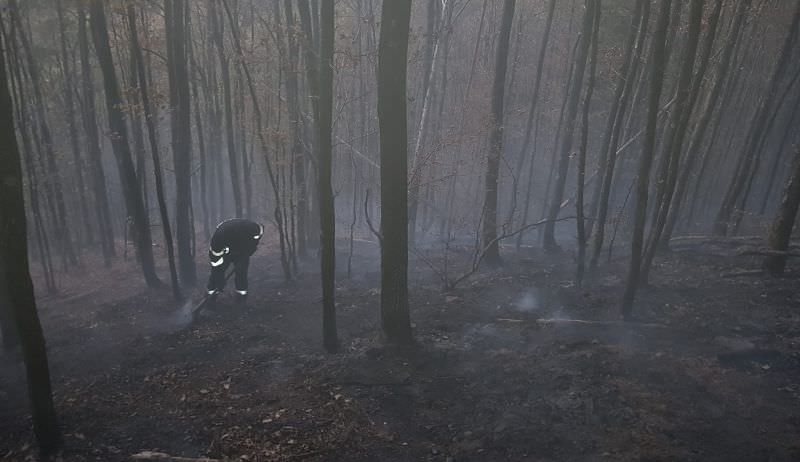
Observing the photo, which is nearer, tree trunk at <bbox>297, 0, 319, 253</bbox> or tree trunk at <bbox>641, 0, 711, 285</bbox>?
tree trunk at <bbox>641, 0, 711, 285</bbox>

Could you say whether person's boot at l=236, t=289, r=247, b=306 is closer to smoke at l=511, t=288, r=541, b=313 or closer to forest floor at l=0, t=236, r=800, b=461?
forest floor at l=0, t=236, r=800, b=461

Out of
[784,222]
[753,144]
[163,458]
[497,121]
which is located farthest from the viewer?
[753,144]

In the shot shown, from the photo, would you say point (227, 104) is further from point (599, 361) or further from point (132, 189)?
point (599, 361)

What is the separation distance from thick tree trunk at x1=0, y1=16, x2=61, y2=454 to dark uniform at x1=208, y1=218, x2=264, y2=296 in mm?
5031

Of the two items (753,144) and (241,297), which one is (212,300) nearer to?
(241,297)

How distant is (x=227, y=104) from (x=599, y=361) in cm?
1247

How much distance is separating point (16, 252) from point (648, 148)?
9.01 m

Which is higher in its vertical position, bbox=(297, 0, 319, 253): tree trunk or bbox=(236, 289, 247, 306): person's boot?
bbox=(297, 0, 319, 253): tree trunk

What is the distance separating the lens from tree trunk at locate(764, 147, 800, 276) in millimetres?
9297

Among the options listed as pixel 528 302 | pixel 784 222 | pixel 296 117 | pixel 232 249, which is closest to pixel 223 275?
pixel 232 249

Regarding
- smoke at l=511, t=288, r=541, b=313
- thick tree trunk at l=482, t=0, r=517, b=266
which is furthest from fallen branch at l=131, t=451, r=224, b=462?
thick tree trunk at l=482, t=0, r=517, b=266

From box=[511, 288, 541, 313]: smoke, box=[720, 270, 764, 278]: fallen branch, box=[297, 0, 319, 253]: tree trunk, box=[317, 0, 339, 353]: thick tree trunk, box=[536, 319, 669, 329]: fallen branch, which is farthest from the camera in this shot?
box=[720, 270, 764, 278]: fallen branch

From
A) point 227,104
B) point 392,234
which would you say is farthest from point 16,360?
point 227,104

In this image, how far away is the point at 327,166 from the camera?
6.98 meters
